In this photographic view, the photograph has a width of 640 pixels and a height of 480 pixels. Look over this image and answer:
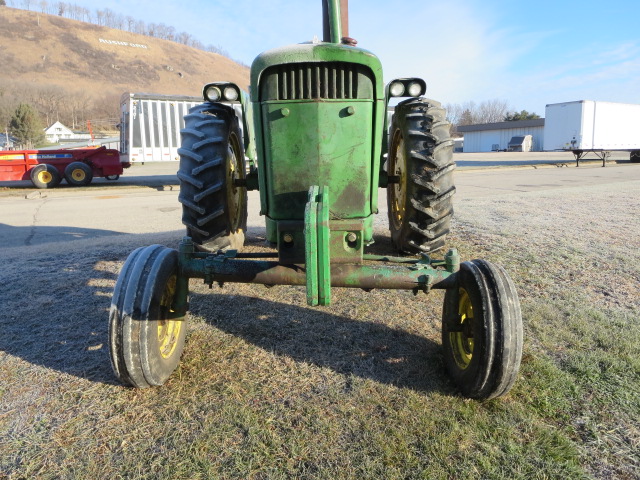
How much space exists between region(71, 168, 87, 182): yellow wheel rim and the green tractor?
14857 millimetres

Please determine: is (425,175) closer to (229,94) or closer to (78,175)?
(229,94)

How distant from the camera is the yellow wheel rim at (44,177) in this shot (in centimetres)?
1585

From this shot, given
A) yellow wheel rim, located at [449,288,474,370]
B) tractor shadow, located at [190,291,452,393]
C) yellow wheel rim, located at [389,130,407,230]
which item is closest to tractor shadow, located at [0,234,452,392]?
tractor shadow, located at [190,291,452,393]

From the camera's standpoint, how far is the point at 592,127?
86.1ft

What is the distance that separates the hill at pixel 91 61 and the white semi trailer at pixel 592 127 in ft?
229

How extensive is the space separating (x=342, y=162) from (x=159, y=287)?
1.36 meters

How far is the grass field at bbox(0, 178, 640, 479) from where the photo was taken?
208cm

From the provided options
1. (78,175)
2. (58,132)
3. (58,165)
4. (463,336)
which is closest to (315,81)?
(463,336)

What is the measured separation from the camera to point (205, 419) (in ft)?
7.78

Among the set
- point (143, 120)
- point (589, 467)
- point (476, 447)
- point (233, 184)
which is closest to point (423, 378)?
point (476, 447)

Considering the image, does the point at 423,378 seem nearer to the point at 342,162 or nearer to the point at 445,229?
the point at 342,162

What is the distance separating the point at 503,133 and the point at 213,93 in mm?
66181

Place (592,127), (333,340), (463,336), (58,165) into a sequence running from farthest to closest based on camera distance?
(592,127)
(58,165)
(333,340)
(463,336)

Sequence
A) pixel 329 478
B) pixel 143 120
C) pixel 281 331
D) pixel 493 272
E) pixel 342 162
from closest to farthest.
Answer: pixel 329 478, pixel 493 272, pixel 342 162, pixel 281 331, pixel 143 120
